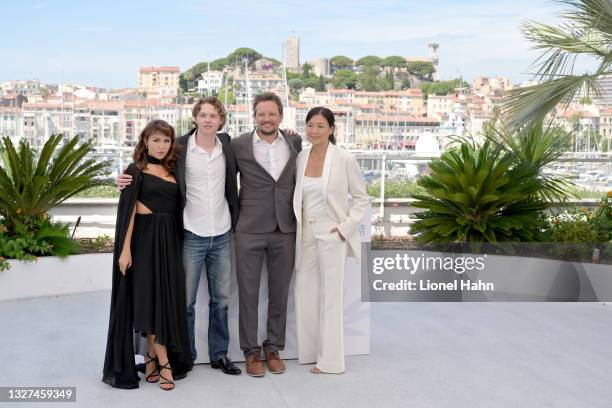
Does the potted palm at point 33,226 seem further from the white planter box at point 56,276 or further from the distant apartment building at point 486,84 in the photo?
the distant apartment building at point 486,84

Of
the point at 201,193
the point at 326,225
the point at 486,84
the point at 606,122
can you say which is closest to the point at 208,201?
the point at 201,193

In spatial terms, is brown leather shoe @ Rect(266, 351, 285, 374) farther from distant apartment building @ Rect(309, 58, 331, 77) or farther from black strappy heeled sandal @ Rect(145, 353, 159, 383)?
distant apartment building @ Rect(309, 58, 331, 77)

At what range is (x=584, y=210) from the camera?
793cm

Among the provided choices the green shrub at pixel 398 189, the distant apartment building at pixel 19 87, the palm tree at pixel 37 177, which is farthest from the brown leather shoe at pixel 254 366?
the distant apartment building at pixel 19 87

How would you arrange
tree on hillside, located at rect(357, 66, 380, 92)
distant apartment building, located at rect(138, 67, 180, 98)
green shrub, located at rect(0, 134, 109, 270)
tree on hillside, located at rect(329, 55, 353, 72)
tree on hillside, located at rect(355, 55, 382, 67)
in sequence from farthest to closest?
tree on hillside, located at rect(355, 55, 382, 67) < tree on hillside, located at rect(329, 55, 353, 72) < tree on hillside, located at rect(357, 66, 380, 92) < distant apartment building, located at rect(138, 67, 180, 98) < green shrub, located at rect(0, 134, 109, 270)

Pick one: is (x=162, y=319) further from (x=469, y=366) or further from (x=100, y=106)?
(x=100, y=106)

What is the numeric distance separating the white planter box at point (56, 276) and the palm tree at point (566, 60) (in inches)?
149

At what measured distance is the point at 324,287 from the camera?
14.8 ft

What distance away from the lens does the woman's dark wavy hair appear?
4.14m

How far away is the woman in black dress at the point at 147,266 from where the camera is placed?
13.5 ft

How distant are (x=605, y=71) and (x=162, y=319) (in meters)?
4.84

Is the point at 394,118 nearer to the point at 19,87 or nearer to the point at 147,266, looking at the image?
the point at 19,87

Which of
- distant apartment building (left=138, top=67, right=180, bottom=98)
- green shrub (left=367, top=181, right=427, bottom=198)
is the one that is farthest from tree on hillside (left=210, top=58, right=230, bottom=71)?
green shrub (left=367, top=181, right=427, bottom=198)

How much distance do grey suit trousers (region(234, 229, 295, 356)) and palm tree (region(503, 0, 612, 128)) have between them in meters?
3.36
